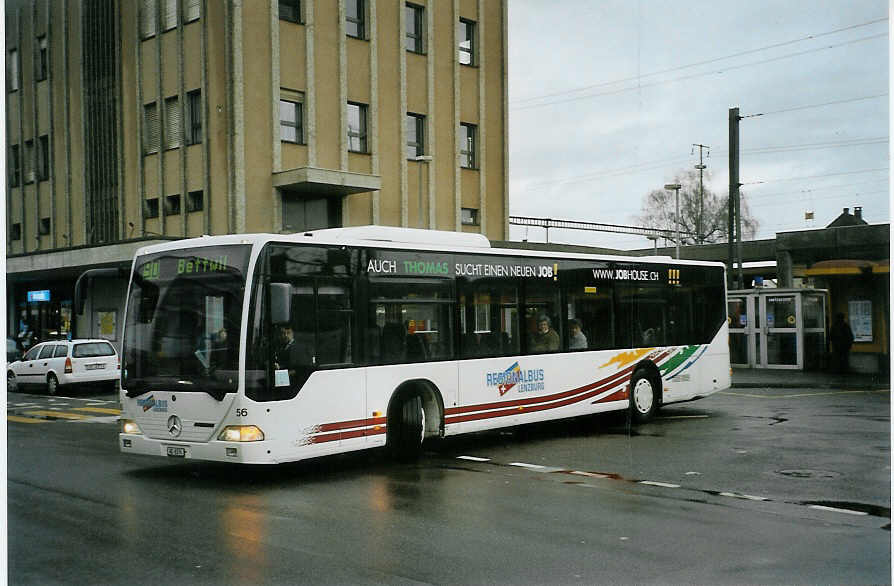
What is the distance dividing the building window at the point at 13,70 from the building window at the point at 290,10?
10.3 meters

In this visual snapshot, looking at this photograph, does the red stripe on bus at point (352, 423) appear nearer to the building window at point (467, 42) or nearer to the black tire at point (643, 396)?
the black tire at point (643, 396)

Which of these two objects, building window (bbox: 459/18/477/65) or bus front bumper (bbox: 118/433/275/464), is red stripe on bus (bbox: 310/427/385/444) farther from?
building window (bbox: 459/18/477/65)

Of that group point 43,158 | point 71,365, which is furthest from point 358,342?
point 43,158

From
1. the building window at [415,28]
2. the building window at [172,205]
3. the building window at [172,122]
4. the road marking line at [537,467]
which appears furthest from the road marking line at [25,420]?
the building window at [415,28]

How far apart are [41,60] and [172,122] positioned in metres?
6.63

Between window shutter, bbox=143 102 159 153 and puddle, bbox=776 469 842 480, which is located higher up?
window shutter, bbox=143 102 159 153

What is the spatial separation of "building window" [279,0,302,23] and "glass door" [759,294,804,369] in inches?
Answer: 627

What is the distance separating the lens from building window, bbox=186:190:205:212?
31641 millimetres

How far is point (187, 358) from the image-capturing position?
1109 cm

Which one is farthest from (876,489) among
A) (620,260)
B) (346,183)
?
(346,183)

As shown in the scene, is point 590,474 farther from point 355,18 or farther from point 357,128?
point 355,18

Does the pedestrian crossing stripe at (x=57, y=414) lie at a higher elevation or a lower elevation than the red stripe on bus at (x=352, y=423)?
lower

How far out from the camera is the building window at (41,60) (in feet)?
114

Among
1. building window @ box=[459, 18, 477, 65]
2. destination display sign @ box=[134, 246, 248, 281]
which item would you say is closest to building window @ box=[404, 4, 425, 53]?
building window @ box=[459, 18, 477, 65]
